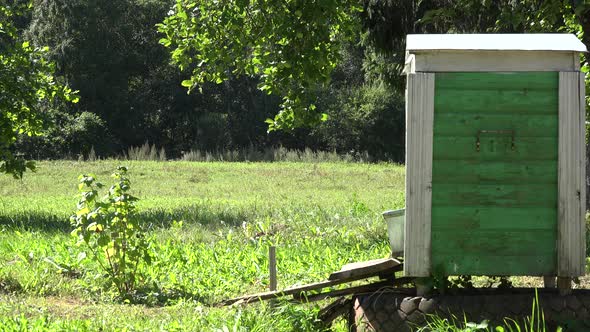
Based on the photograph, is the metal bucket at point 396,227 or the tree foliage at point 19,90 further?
the tree foliage at point 19,90

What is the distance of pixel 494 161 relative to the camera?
261 inches

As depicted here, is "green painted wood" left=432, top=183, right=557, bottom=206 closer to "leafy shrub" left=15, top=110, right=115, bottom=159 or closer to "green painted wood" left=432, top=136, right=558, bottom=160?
"green painted wood" left=432, top=136, right=558, bottom=160

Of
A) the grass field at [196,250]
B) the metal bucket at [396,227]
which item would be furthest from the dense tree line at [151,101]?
the metal bucket at [396,227]

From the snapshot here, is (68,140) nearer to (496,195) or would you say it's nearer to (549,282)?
(549,282)

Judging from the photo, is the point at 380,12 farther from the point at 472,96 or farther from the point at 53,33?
the point at 53,33

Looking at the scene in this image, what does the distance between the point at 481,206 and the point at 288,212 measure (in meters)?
9.75

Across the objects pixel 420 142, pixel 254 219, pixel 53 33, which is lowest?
pixel 254 219

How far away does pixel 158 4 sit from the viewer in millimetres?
45938

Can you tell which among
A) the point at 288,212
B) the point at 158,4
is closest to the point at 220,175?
the point at 288,212

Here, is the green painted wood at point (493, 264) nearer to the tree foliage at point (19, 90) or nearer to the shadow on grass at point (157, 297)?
the shadow on grass at point (157, 297)

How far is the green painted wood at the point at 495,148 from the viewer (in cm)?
661

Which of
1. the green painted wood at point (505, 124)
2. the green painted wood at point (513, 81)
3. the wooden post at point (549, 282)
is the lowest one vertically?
the wooden post at point (549, 282)

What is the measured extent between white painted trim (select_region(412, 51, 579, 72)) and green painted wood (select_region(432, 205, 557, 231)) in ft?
3.33

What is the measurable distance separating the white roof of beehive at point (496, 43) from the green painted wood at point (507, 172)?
0.82m
